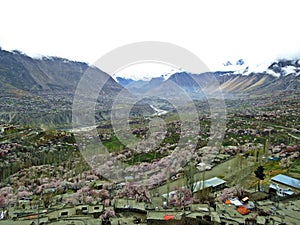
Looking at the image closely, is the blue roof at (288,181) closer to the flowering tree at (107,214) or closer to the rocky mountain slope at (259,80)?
the flowering tree at (107,214)

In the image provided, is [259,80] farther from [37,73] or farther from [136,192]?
[136,192]

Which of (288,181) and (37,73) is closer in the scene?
(288,181)

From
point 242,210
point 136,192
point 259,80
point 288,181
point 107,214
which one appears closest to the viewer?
point 107,214

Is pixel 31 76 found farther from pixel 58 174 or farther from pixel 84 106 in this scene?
pixel 58 174

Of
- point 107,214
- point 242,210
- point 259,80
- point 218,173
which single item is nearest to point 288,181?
point 218,173

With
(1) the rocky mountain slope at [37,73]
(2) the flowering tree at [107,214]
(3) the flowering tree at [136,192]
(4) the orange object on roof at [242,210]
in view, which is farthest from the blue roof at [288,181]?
(1) the rocky mountain slope at [37,73]

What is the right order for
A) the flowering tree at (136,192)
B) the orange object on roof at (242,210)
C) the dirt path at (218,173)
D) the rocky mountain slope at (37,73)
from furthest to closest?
the rocky mountain slope at (37,73), the dirt path at (218,173), the flowering tree at (136,192), the orange object on roof at (242,210)

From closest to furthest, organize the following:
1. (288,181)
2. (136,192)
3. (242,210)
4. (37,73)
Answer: (242,210) → (136,192) → (288,181) → (37,73)

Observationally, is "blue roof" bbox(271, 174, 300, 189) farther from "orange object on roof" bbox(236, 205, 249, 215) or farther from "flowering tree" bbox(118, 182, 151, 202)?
"flowering tree" bbox(118, 182, 151, 202)

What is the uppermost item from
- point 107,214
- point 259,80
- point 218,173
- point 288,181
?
point 259,80

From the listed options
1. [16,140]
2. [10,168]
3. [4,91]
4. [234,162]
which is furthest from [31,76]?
[234,162]

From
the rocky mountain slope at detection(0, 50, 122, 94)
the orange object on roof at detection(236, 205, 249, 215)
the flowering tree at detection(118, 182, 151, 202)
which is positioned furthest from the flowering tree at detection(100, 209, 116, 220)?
the rocky mountain slope at detection(0, 50, 122, 94)
